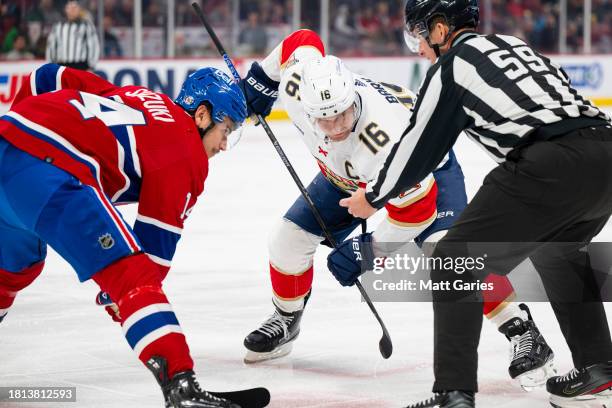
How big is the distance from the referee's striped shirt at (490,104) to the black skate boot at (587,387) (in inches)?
25.4

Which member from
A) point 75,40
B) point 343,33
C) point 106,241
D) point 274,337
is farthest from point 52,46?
point 106,241

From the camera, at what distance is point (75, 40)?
10.1m

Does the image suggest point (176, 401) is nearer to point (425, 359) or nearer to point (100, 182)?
point (100, 182)

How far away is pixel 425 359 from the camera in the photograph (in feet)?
10.9

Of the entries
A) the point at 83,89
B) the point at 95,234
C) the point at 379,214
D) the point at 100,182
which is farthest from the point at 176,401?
the point at 379,214

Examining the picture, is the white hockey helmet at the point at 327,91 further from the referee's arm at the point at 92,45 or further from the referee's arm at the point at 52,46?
the referee's arm at the point at 52,46

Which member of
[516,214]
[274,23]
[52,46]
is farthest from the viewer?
[274,23]

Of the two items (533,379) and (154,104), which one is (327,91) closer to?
(154,104)

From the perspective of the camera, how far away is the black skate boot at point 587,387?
2.74 meters

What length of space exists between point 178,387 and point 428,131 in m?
0.83

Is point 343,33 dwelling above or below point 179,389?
below

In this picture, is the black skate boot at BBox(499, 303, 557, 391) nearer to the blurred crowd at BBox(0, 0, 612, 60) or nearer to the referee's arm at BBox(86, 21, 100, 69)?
the referee's arm at BBox(86, 21, 100, 69)

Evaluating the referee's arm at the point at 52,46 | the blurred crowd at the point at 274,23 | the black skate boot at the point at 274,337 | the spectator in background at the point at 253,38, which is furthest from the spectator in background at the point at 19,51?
the black skate boot at the point at 274,337

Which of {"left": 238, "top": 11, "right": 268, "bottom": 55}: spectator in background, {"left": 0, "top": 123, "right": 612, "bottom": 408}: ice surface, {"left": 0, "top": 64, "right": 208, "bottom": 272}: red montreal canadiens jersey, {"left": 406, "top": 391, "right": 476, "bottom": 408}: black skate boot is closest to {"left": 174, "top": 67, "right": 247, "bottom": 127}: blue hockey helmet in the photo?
{"left": 0, "top": 64, "right": 208, "bottom": 272}: red montreal canadiens jersey
